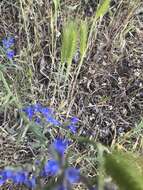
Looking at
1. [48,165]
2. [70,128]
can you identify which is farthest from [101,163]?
[70,128]

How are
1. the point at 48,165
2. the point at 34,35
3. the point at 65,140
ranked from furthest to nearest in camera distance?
→ the point at 34,35, the point at 65,140, the point at 48,165

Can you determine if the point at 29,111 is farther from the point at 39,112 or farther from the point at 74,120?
the point at 74,120

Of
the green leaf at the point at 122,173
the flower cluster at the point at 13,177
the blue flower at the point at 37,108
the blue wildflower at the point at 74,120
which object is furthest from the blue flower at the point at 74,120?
the green leaf at the point at 122,173

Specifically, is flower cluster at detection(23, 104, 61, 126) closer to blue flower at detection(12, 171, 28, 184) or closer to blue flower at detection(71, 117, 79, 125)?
blue flower at detection(71, 117, 79, 125)

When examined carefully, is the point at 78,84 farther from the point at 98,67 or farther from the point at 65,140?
the point at 65,140

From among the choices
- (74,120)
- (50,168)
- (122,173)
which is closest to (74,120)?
(74,120)

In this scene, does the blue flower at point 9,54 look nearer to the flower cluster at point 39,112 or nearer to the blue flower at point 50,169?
the flower cluster at point 39,112

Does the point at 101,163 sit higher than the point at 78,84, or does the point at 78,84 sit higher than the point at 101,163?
the point at 101,163
